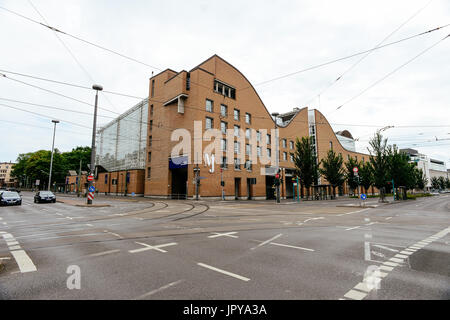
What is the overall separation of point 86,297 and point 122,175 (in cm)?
4865

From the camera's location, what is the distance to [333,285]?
11.5 feet

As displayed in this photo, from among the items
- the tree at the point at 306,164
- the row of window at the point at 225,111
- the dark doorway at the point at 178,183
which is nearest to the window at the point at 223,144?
the row of window at the point at 225,111

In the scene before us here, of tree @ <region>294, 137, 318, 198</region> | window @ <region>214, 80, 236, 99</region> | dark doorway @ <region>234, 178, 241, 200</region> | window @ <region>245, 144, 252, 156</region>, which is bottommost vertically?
dark doorway @ <region>234, 178, 241, 200</region>

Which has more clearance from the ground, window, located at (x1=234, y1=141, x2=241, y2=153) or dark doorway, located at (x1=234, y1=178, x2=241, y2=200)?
window, located at (x1=234, y1=141, x2=241, y2=153)

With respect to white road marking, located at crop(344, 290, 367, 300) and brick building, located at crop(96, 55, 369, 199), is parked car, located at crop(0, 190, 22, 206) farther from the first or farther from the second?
white road marking, located at crop(344, 290, 367, 300)

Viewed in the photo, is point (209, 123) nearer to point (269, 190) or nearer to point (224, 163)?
point (224, 163)

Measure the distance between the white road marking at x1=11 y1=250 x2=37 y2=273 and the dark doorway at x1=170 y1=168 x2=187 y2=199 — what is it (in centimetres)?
3001

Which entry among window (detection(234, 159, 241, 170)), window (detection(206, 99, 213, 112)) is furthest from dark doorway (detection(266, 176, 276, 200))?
window (detection(206, 99, 213, 112))

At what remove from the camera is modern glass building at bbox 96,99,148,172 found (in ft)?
150

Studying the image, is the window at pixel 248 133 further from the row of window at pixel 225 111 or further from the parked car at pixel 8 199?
the parked car at pixel 8 199

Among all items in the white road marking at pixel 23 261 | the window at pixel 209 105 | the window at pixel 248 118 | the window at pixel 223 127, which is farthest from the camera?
the window at pixel 248 118

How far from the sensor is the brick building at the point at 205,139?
33.4 metres

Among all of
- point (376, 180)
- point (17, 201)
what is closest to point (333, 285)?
point (17, 201)

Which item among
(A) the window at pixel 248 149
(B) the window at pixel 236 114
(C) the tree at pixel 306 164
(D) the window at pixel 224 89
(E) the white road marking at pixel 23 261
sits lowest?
(E) the white road marking at pixel 23 261
